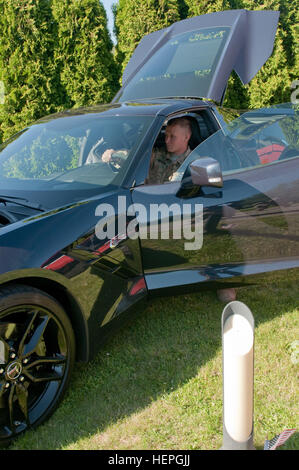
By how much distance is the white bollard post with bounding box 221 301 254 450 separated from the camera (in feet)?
5.08

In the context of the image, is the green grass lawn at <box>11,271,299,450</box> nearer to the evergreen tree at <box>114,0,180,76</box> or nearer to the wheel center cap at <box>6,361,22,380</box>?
the wheel center cap at <box>6,361,22,380</box>

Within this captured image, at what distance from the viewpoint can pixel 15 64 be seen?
655 centimetres

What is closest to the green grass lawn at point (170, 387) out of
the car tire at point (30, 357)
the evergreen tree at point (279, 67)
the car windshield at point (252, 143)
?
the car tire at point (30, 357)

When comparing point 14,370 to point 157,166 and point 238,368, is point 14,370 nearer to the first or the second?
point 238,368

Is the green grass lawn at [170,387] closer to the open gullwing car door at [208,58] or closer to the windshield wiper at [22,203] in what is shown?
the windshield wiper at [22,203]

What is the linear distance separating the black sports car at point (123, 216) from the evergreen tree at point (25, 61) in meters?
3.62

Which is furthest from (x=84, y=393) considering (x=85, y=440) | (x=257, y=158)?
(x=257, y=158)

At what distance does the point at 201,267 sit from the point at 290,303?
967 mm

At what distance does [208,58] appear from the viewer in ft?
12.0

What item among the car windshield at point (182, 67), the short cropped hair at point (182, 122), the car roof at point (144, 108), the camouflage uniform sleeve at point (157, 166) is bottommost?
the camouflage uniform sleeve at point (157, 166)

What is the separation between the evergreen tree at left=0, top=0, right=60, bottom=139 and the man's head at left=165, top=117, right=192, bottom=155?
3998mm

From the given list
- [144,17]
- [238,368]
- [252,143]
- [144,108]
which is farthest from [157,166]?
[144,17]

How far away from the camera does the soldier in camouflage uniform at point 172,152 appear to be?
10.0ft

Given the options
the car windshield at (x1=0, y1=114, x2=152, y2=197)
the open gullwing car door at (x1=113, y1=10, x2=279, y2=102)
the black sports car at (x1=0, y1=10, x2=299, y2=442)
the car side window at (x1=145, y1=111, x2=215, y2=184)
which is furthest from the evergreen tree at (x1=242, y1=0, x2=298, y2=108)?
the car windshield at (x1=0, y1=114, x2=152, y2=197)
